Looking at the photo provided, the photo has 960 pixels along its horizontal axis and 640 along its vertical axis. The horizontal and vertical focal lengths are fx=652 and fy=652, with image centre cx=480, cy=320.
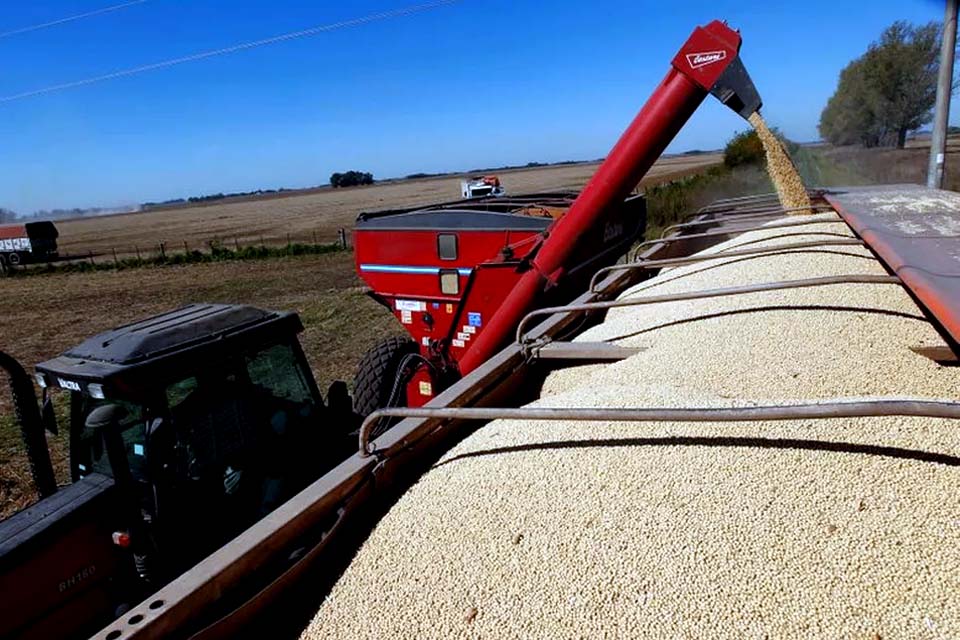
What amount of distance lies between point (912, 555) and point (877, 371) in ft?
3.71

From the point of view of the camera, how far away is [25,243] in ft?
107

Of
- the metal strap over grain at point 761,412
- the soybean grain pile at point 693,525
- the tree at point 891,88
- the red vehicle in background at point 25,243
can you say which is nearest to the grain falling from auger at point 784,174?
the soybean grain pile at point 693,525

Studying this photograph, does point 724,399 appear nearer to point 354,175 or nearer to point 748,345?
point 748,345

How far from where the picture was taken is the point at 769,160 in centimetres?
619

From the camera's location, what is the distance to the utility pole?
7.08 m

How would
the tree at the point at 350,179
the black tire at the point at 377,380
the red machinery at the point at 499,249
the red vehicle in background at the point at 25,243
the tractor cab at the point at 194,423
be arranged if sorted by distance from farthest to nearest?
the tree at the point at 350,179, the red vehicle in background at the point at 25,243, the black tire at the point at 377,380, the red machinery at the point at 499,249, the tractor cab at the point at 194,423

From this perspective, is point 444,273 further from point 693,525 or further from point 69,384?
point 693,525

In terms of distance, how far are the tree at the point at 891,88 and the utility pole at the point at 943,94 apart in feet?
52.0

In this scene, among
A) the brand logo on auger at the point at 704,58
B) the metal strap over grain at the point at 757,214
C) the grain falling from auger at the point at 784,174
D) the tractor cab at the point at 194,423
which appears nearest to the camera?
the tractor cab at the point at 194,423

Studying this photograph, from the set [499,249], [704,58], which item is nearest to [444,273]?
[499,249]

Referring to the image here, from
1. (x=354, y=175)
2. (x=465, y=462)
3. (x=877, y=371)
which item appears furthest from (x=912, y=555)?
(x=354, y=175)

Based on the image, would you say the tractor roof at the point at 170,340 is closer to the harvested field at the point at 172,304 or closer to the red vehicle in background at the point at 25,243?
the harvested field at the point at 172,304

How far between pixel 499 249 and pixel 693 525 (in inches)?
154

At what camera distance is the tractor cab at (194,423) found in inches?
111
